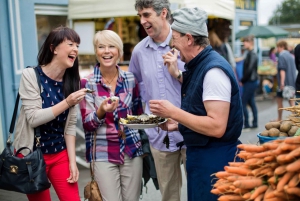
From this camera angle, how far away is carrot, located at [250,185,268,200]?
2.27 meters

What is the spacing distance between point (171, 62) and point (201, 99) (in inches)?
33.1

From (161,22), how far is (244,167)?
1951 mm

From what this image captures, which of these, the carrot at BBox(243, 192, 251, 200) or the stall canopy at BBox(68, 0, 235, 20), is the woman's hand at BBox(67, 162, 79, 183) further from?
the stall canopy at BBox(68, 0, 235, 20)

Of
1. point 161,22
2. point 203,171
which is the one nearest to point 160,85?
point 161,22

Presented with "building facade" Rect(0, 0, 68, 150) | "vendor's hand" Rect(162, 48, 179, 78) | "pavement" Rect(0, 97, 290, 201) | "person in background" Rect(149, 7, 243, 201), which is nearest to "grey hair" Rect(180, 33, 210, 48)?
"person in background" Rect(149, 7, 243, 201)

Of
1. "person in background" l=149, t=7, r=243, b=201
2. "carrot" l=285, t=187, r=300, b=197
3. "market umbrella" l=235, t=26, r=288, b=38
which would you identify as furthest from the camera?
"market umbrella" l=235, t=26, r=288, b=38

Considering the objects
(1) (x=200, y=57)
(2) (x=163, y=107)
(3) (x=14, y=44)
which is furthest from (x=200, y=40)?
(3) (x=14, y=44)

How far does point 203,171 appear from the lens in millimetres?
3129

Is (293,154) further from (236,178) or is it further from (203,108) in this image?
(203,108)

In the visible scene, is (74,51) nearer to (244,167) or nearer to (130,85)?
(130,85)

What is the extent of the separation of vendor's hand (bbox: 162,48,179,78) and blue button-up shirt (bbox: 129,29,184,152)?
13 cm

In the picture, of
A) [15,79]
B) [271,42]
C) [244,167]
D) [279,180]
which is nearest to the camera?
[279,180]

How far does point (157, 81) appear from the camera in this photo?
4.00m

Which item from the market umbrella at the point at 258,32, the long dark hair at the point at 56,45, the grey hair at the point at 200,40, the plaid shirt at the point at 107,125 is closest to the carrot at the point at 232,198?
the grey hair at the point at 200,40
